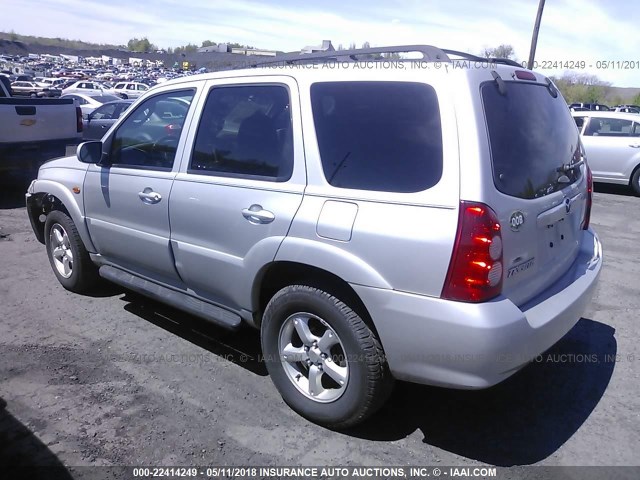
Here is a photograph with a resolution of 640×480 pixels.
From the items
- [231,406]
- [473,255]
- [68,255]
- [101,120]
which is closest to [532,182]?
[473,255]

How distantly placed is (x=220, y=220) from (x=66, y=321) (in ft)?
6.52

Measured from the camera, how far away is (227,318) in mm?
3572

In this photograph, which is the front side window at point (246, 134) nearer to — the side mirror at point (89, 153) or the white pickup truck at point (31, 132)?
the side mirror at point (89, 153)

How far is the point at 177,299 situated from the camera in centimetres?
392

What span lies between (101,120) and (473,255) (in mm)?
15949

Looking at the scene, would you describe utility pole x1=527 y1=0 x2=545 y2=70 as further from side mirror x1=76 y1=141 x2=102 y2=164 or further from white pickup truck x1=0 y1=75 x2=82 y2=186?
side mirror x1=76 y1=141 x2=102 y2=164

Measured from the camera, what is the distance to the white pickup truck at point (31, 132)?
27.8 ft

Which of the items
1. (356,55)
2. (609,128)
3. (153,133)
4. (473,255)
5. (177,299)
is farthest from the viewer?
(609,128)

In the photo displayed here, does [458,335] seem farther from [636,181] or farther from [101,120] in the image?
[101,120]

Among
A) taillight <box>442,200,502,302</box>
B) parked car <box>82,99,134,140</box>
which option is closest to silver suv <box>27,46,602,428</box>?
taillight <box>442,200,502,302</box>

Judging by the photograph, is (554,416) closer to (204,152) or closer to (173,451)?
(173,451)

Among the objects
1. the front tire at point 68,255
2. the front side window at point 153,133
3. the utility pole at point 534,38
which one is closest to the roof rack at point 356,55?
the front side window at point 153,133

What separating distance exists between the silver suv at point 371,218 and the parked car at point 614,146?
30.2ft

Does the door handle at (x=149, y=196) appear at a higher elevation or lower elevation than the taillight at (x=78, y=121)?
higher
